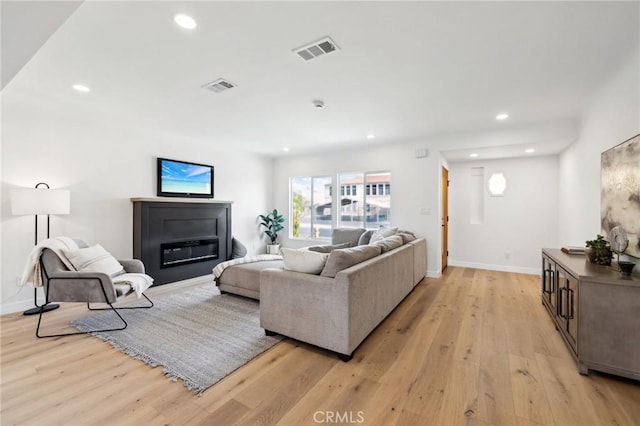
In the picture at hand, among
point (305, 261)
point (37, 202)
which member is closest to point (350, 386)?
point (305, 261)

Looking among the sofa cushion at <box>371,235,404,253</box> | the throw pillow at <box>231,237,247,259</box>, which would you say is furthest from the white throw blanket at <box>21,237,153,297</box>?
the sofa cushion at <box>371,235,404,253</box>

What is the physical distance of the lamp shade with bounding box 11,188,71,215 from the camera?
294 cm

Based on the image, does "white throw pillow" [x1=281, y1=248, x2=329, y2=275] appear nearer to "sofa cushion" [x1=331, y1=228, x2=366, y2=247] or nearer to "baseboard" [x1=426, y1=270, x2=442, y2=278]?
"sofa cushion" [x1=331, y1=228, x2=366, y2=247]

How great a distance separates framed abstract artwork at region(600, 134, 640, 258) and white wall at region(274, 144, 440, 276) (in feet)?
7.32

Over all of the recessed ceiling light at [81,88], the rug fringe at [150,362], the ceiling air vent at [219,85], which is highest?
the recessed ceiling light at [81,88]

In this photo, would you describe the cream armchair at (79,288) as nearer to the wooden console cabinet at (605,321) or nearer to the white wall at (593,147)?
the wooden console cabinet at (605,321)

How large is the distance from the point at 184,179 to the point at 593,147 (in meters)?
5.79

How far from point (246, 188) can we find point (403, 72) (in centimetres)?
435

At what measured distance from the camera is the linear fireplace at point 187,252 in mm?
Result: 4375

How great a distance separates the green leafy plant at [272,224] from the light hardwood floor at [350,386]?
4134mm

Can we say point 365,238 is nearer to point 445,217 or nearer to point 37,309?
point 445,217

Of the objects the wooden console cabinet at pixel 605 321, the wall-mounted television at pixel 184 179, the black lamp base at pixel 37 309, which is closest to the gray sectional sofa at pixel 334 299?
the wooden console cabinet at pixel 605 321

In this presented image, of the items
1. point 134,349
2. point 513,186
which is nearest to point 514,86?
point 513,186

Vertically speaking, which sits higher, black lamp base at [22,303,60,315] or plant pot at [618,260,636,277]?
plant pot at [618,260,636,277]
